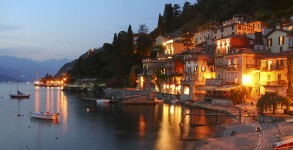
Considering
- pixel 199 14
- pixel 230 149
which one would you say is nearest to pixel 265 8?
pixel 199 14

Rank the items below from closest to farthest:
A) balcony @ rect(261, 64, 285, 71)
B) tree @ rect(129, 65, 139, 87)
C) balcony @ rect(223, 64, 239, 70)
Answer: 1. balcony @ rect(261, 64, 285, 71)
2. balcony @ rect(223, 64, 239, 70)
3. tree @ rect(129, 65, 139, 87)

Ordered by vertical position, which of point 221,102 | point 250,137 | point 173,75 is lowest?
point 250,137

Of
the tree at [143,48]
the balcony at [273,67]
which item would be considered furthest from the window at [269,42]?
the tree at [143,48]

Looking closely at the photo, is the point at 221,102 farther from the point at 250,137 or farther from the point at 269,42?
the point at 250,137

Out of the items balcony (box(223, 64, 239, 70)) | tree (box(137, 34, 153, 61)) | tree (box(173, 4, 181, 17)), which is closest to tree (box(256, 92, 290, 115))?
balcony (box(223, 64, 239, 70))

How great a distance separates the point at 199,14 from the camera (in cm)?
11456

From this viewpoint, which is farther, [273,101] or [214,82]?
[214,82]

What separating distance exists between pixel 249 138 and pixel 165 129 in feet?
36.0

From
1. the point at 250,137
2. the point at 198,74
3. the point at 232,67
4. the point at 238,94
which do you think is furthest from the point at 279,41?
the point at 250,137

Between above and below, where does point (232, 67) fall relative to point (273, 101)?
→ above

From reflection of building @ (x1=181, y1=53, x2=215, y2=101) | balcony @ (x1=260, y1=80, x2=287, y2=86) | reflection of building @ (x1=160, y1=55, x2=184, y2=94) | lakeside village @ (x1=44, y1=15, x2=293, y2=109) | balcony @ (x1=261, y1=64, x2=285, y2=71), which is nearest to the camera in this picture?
balcony @ (x1=260, y1=80, x2=287, y2=86)

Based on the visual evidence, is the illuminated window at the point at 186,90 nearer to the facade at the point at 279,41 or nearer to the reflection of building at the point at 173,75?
the reflection of building at the point at 173,75

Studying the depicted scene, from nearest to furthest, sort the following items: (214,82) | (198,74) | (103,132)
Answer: (103,132) < (214,82) < (198,74)

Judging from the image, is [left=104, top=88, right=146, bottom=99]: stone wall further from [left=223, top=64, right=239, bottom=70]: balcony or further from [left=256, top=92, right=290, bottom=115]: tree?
[left=256, top=92, right=290, bottom=115]: tree
